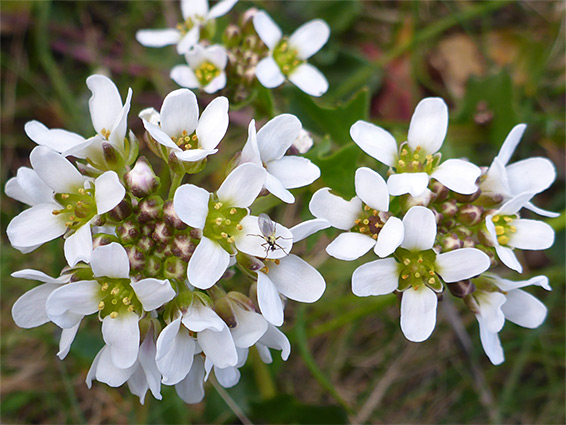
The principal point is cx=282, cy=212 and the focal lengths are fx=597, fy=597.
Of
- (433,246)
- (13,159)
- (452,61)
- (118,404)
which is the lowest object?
(118,404)

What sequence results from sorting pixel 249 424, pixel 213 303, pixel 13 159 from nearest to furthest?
pixel 213 303 → pixel 249 424 → pixel 13 159

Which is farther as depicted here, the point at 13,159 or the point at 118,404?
the point at 13,159

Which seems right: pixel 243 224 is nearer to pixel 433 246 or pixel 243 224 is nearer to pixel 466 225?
pixel 433 246

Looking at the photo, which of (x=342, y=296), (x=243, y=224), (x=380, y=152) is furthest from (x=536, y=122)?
(x=243, y=224)

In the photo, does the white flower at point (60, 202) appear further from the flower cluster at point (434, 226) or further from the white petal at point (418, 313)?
→ the white petal at point (418, 313)

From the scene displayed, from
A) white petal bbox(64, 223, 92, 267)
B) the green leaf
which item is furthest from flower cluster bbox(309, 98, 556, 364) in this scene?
white petal bbox(64, 223, 92, 267)

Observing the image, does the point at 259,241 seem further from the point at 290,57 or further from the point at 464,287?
the point at 290,57

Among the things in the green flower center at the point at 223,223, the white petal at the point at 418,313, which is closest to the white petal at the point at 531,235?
the white petal at the point at 418,313
